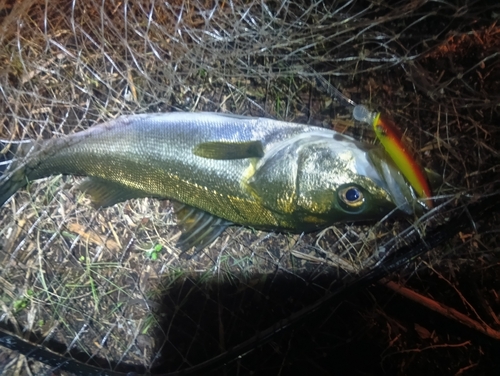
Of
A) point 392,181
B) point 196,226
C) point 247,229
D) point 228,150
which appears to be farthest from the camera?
point 247,229

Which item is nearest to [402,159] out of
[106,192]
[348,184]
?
[348,184]

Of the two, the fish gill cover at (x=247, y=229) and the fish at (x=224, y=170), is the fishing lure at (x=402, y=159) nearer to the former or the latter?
the fish at (x=224, y=170)

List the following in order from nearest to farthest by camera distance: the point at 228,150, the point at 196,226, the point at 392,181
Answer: the point at 392,181
the point at 228,150
the point at 196,226

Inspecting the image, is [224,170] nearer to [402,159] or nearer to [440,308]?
[402,159]

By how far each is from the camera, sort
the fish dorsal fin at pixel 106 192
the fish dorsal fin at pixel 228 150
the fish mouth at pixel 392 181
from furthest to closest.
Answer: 1. the fish dorsal fin at pixel 106 192
2. the fish dorsal fin at pixel 228 150
3. the fish mouth at pixel 392 181

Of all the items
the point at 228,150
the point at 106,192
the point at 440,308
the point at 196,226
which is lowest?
the point at 440,308

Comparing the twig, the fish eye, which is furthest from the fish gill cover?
the fish eye

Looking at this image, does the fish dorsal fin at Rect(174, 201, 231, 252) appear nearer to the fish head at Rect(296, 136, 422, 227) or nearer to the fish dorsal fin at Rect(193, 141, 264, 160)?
the fish dorsal fin at Rect(193, 141, 264, 160)

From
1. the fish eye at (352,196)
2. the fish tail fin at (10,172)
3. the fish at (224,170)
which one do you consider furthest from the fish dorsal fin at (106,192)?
the fish eye at (352,196)
